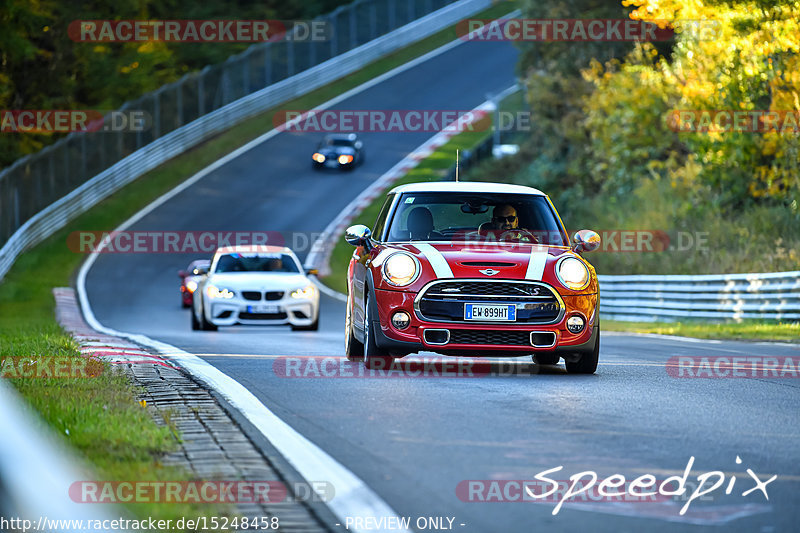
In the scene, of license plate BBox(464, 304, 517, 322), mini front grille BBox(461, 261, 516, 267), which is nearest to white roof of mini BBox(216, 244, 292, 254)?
mini front grille BBox(461, 261, 516, 267)

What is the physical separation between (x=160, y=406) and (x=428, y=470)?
9.34ft

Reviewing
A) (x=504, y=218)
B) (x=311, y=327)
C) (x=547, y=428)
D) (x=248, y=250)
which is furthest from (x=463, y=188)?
(x=248, y=250)

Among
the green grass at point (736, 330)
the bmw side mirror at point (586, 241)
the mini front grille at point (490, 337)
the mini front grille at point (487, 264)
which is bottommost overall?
the green grass at point (736, 330)

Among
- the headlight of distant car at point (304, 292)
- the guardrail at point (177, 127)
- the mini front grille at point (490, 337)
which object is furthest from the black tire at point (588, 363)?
the guardrail at point (177, 127)

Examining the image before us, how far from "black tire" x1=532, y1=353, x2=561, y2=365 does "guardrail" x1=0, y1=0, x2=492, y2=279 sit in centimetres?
2702

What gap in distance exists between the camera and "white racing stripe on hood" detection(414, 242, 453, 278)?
447 inches

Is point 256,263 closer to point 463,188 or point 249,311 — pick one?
point 249,311

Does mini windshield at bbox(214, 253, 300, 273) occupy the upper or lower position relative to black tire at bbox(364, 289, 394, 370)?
upper

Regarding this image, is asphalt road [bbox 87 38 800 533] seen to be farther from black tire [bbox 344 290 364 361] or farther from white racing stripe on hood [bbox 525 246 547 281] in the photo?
white racing stripe on hood [bbox 525 246 547 281]

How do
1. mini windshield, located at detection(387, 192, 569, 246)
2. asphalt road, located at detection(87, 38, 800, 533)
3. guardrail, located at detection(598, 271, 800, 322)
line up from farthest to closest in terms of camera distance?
guardrail, located at detection(598, 271, 800, 322) → mini windshield, located at detection(387, 192, 569, 246) → asphalt road, located at detection(87, 38, 800, 533)

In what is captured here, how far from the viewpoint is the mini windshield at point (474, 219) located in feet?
40.7

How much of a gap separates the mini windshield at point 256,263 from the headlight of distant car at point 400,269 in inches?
433

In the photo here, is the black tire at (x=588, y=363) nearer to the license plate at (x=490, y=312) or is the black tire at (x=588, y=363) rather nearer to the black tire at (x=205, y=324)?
the license plate at (x=490, y=312)

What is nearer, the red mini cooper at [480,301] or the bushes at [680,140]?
the red mini cooper at [480,301]
